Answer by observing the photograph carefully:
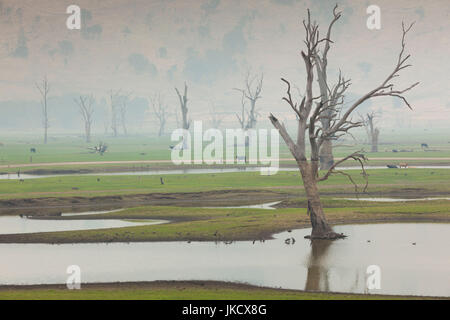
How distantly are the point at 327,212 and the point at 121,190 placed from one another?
23126mm

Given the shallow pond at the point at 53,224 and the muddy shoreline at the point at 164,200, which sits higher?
the muddy shoreline at the point at 164,200

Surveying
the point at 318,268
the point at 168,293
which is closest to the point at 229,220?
the point at 318,268

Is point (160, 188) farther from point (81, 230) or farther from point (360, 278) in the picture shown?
point (360, 278)

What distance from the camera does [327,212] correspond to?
4506 centimetres

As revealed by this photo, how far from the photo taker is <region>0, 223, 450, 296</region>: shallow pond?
27.0 m

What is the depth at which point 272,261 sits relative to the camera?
3102 centimetres

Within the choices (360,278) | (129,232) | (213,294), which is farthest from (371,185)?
(213,294)

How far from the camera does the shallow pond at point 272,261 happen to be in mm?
27031

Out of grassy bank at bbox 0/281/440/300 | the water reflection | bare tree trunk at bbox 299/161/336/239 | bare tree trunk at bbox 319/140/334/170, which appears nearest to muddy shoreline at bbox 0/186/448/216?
bare tree trunk at bbox 299/161/336/239

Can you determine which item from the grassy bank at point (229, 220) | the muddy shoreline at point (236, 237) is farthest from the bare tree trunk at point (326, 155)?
the muddy shoreline at point (236, 237)

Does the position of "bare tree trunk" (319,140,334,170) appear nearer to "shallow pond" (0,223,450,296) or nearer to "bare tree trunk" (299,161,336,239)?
"shallow pond" (0,223,450,296)

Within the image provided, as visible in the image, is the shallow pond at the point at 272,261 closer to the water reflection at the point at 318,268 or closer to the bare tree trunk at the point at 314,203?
the water reflection at the point at 318,268

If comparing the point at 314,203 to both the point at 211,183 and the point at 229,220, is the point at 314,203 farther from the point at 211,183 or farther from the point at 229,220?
the point at 211,183

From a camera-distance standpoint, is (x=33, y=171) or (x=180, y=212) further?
(x=33, y=171)
